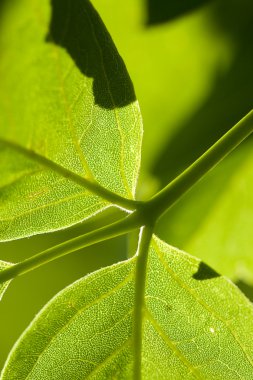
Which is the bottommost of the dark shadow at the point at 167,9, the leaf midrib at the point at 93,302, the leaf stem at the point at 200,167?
the leaf midrib at the point at 93,302

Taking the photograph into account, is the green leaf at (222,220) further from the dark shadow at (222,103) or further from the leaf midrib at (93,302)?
the leaf midrib at (93,302)

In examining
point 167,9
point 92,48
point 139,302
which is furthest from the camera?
point 167,9

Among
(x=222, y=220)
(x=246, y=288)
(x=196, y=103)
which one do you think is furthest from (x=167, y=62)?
(x=246, y=288)

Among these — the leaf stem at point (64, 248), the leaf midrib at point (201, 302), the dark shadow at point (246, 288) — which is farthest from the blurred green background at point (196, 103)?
the leaf stem at point (64, 248)

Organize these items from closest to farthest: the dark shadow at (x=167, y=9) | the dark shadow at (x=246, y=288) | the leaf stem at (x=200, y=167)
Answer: the leaf stem at (x=200, y=167), the dark shadow at (x=167, y=9), the dark shadow at (x=246, y=288)

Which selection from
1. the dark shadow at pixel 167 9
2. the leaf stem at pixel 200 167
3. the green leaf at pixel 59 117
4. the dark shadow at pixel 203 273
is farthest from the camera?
the dark shadow at pixel 167 9

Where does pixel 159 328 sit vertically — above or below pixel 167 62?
below

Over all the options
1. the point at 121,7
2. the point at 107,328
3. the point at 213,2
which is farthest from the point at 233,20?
the point at 107,328

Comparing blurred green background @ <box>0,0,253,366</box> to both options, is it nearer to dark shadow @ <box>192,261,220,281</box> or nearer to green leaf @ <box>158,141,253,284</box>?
green leaf @ <box>158,141,253,284</box>

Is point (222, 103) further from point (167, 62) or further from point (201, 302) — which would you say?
point (201, 302)
